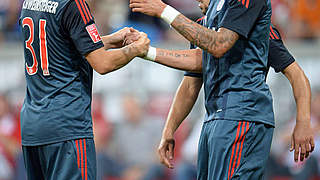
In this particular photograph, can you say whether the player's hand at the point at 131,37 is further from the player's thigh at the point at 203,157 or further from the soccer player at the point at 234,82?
the player's thigh at the point at 203,157

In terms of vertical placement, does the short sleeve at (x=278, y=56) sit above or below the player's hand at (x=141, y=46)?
below

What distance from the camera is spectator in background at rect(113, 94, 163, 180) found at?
862 centimetres

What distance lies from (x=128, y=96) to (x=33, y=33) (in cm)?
478

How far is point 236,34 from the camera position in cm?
367

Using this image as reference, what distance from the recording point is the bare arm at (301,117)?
13.4ft

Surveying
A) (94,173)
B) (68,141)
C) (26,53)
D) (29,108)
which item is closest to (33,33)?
(26,53)

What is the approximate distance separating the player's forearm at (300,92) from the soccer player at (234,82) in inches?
15.9

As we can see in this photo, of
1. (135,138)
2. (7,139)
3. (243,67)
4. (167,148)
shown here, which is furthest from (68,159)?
(7,139)

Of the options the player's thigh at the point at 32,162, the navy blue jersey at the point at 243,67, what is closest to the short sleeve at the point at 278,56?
the navy blue jersey at the point at 243,67

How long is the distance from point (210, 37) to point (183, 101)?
37.3 inches

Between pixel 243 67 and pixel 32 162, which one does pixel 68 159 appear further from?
pixel 243 67

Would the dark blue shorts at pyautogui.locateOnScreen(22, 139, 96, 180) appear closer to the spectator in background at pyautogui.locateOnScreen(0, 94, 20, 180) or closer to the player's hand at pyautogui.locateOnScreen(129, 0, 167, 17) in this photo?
the player's hand at pyautogui.locateOnScreen(129, 0, 167, 17)

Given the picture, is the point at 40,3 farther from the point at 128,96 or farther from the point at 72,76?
the point at 128,96

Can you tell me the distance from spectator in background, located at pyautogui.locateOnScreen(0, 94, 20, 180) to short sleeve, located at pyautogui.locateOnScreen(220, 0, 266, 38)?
19.8ft
